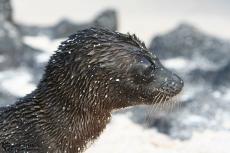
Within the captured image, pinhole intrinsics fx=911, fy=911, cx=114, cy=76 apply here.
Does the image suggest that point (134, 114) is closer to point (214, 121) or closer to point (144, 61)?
point (214, 121)

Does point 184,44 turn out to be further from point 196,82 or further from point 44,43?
point 44,43

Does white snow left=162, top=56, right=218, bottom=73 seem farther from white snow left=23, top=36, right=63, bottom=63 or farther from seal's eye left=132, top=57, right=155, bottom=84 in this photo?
seal's eye left=132, top=57, right=155, bottom=84

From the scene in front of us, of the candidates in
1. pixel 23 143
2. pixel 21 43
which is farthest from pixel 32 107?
pixel 21 43

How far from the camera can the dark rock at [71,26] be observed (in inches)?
490

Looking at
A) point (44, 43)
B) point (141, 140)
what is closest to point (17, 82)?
point (44, 43)

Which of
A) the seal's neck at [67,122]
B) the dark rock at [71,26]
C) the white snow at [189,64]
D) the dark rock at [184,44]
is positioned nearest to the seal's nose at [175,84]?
the seal's neck at [67,122]

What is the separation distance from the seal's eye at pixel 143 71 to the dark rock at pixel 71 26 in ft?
17.2

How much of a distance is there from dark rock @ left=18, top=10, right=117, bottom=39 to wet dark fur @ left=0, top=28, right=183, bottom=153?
524cm

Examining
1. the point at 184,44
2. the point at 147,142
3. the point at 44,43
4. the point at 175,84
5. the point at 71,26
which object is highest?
the point at 71,26

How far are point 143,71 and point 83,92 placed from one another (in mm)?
494

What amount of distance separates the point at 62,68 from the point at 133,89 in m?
0.56

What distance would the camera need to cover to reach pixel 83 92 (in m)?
6.77

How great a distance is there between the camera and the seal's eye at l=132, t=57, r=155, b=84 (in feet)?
22.6

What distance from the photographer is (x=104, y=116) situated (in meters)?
6.93
